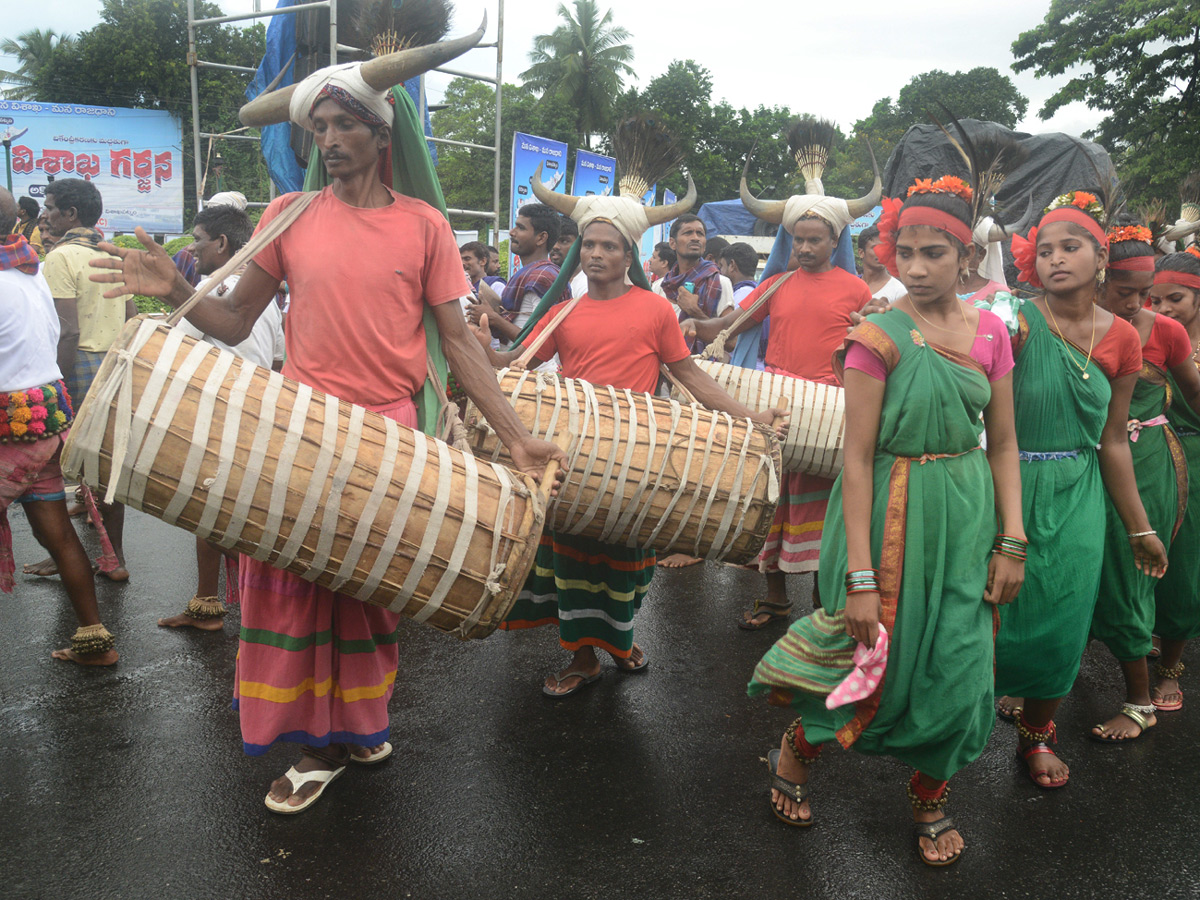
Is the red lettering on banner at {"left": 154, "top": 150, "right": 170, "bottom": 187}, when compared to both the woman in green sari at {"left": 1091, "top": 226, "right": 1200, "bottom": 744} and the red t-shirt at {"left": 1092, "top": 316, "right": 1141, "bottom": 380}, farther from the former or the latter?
the red t-shirt at {"left": 1092, "top": 316, "right": 1141, "bottom": 380}

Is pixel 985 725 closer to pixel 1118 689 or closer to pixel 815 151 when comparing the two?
pixel 1118 689

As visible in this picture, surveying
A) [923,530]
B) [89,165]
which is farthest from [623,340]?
[89,165]

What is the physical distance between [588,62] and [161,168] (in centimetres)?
1924

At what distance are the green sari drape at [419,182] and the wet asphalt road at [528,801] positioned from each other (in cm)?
126

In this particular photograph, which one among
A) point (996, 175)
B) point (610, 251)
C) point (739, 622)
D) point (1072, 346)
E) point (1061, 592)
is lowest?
point (739, 622)

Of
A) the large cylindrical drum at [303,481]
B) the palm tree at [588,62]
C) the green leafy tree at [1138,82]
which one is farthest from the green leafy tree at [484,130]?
the large cylindrical drum at [303,481]

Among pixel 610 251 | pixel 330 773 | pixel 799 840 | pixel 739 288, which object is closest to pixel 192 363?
pixel 330 773

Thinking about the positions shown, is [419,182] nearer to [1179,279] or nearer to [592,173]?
[1179,279]

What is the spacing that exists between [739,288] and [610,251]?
4172mm

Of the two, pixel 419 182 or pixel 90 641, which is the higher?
pixel 419 182

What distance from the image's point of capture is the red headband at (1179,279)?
4191mm

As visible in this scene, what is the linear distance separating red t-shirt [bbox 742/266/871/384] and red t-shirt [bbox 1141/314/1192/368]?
4.44 ft

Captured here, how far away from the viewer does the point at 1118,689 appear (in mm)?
4289

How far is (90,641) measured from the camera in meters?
→ 4.02
